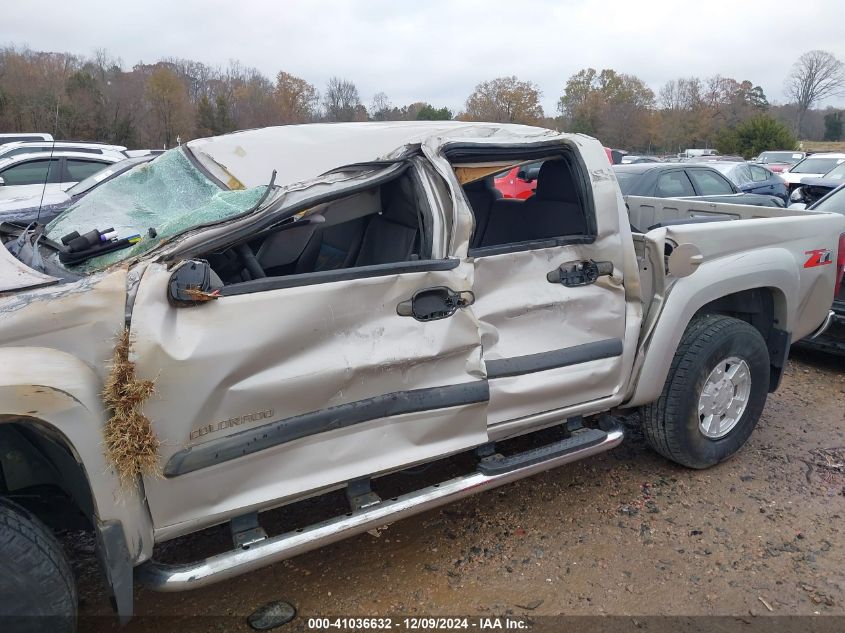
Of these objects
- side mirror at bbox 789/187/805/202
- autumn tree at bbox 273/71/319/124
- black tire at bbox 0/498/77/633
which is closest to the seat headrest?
black tire at bbox 0/498/77/633

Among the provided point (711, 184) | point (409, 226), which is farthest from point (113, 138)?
point (409, 226)

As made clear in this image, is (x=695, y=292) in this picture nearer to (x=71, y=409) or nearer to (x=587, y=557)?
(x=587, y=557)

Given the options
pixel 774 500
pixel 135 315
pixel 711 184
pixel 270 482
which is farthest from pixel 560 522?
pixel 711 184

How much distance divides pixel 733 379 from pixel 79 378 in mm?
3324

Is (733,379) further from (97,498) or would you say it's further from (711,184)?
(711,184)

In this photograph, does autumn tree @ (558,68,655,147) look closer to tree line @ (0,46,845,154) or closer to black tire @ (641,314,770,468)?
tree line @ (0,46,845,154)

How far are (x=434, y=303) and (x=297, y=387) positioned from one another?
663mm

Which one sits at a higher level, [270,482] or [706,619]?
[270,482]

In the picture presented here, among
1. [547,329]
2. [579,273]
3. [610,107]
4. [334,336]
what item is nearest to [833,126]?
[610,107]

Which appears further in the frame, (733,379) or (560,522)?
(733,379)

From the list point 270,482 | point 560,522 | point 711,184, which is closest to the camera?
point 270,482

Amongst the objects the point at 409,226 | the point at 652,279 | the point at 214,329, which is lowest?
the point at 652,279

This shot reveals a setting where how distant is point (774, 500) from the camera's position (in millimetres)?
3514

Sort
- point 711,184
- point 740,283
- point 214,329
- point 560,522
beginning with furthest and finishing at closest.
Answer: point 711,184 → point 740,283 → point 560,522 → point 214,329
